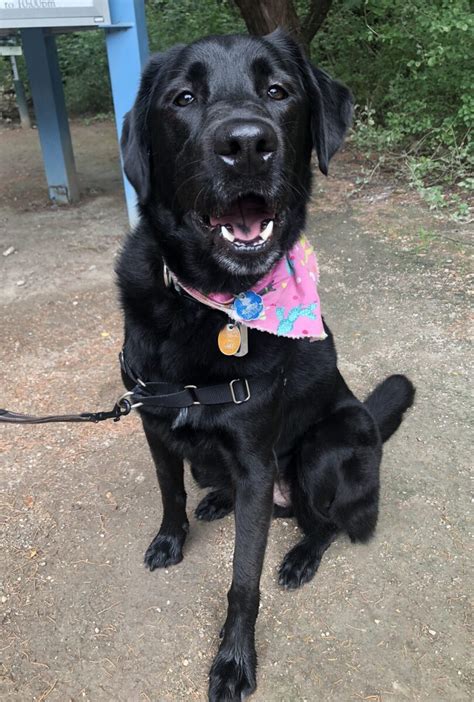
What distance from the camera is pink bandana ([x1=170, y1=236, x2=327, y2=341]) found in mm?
1704

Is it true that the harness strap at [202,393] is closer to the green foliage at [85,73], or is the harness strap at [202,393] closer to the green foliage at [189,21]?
the green foliage at [189,21]

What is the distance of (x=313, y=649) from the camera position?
186 cm

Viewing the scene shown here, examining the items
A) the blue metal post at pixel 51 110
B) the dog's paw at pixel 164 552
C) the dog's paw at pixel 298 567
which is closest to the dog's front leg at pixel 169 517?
the dog's paw at pixel 164 552

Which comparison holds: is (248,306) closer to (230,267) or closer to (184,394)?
(230,267)

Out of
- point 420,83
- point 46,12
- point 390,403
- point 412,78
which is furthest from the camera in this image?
point 412,78

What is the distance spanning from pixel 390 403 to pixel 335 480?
0.49m

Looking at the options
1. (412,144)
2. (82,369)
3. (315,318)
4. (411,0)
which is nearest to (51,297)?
(82,369)

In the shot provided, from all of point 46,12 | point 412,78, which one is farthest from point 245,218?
point 412,78

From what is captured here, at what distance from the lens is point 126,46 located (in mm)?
4020

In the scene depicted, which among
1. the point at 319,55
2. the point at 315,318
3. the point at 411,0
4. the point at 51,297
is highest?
the point at 411,0

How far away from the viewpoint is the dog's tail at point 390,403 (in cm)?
236

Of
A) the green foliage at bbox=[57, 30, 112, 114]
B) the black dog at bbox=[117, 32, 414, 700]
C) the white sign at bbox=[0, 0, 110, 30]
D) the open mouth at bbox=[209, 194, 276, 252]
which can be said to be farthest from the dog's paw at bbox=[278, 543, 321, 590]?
the green foliage at bbox=[57, 30, 112, 114]

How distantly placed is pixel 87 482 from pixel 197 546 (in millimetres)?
600

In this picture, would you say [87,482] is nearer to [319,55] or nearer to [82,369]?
[82,369]
